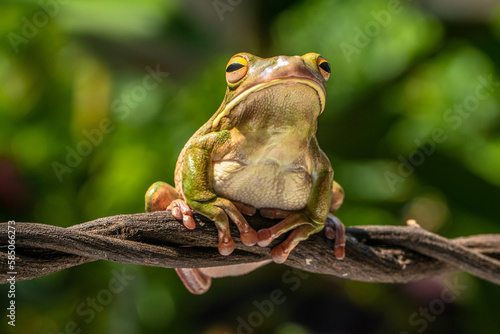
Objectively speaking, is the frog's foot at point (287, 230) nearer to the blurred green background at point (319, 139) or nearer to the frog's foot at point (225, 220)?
the frog's foot at point (225, 220)

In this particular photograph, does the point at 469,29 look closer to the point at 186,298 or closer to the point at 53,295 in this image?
the point at 186,298

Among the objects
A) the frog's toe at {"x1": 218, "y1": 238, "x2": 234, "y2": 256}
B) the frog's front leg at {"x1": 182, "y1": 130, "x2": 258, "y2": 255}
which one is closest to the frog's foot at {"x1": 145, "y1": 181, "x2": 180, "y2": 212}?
the frog's front leg at {"x1": 182, "y1": 130, "x2": 258, "y2": 255}

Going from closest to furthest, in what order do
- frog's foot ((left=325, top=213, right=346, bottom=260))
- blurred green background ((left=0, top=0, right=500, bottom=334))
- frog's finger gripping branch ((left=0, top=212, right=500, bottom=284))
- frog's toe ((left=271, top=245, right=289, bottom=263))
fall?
1. frog's finger gripping branch ((left=0, top=212, right=500, bottom=284))
2. frog's toe ((left=271, top=245, right=289, bottom=263))
3. frog's foot ((left=325, top=213, right=346, bottom=260))
4. blurred green background ((left=0, top=0, right=500, bottom=334))

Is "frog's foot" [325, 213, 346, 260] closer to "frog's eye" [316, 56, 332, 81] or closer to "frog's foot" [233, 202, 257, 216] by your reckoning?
"frog's foot" [233, 202, 257, 216]

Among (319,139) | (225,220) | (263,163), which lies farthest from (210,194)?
(319,139)

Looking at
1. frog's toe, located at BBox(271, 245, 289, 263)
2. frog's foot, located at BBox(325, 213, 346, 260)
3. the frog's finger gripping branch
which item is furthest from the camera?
frog's foot, located at BBox(325, 213, 346, 260)

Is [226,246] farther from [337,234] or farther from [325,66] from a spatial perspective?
[325,66]

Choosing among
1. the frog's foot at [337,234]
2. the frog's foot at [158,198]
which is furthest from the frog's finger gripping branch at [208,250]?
the frog's foot at [158,198]
